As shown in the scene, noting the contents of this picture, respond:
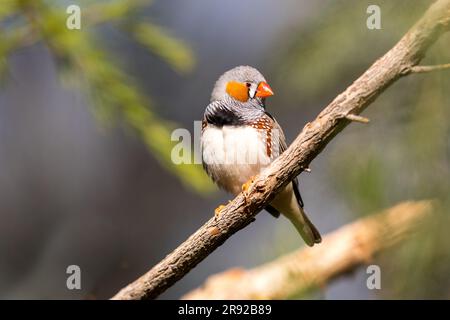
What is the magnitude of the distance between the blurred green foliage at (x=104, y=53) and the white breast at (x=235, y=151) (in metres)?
0.32

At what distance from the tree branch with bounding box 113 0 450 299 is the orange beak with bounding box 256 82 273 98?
0.54m

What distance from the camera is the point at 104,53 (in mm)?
1940

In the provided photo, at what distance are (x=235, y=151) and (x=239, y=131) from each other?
0.08 metres

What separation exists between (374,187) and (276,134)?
131 centimetres

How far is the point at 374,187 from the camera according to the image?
1288mm

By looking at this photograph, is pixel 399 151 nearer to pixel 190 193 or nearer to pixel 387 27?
pixel 387 27

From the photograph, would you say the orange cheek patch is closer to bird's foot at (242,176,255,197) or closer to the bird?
the bird

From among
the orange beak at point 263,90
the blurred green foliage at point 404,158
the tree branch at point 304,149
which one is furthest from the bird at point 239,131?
the blurred green foliage at point 404,158


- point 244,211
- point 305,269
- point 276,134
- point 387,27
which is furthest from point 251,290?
point 387,27

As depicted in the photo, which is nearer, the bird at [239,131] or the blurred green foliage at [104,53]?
the blurred green foliage at [104,53]

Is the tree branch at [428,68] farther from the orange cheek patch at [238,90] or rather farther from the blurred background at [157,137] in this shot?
the orange cheek patch at [238,90]

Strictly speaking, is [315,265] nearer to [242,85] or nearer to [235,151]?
[235,151]

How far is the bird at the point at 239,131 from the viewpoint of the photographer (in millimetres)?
2492

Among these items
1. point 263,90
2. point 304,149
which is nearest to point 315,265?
point 263,90
